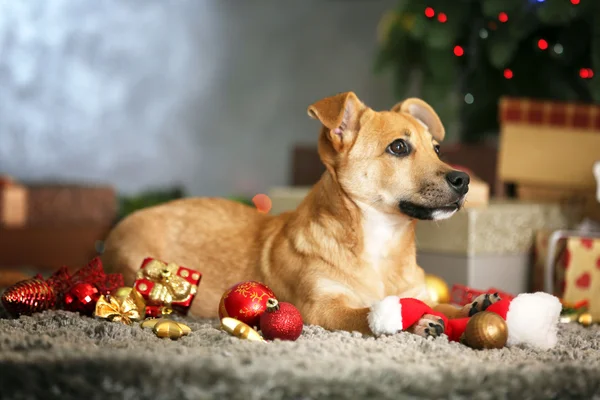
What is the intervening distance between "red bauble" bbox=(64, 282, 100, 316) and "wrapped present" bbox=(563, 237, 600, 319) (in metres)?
1.93

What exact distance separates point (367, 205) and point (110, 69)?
541 cm

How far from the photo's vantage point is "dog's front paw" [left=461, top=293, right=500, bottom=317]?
2.23 meters

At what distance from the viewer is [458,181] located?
229 cm

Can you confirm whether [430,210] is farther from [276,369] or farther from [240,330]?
[276,369]

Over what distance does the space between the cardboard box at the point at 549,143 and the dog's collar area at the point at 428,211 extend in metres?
1.63

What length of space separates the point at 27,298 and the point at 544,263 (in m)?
2.38

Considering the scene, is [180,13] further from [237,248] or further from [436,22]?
[237,248]

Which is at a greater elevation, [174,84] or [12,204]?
[174,84]

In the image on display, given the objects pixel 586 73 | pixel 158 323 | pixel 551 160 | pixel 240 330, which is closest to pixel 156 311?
pixel 158 323

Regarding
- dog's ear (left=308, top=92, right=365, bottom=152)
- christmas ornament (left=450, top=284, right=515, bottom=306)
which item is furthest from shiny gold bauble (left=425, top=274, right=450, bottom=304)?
dog's ear (left=308, top=92, right=365, bottom=152)

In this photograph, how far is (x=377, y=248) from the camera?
241 cm

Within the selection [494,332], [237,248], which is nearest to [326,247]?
[237,248]

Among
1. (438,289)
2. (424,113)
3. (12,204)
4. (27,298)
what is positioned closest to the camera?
(27,298)

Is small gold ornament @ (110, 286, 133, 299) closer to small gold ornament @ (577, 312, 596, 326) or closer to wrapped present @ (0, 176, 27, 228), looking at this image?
small gold ornament @ (577, 312, 596, 326)
